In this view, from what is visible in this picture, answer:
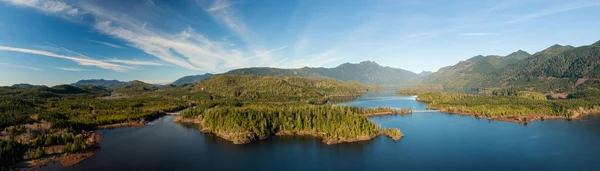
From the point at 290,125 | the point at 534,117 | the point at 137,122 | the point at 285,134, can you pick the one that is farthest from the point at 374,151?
the point at 137,122

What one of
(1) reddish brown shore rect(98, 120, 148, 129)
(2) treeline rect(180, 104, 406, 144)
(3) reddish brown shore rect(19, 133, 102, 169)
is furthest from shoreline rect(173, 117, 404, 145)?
(1) reddish brown shore rect(98, 120, 148, 129)

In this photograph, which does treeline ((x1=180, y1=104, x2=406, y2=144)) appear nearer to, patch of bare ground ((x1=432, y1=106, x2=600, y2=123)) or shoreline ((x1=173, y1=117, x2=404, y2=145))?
shoreline ((x1=173, y1=117, x2=404, y2=145))

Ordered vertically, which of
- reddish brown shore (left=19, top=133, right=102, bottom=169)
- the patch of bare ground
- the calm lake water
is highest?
the patch of bare ground

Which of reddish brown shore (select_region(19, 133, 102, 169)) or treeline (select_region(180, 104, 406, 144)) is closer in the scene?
reddish brown shore (select_region(19, 133, 102, 169))

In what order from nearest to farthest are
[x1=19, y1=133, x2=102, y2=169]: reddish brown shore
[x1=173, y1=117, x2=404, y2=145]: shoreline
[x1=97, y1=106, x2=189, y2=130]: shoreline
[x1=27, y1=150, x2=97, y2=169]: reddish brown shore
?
1. [x1=27, y1=150, x2=97, y2=169]: reddish brown shore
2. [x1=19, y1=133, x2=102, y2=169]: reddish brown shore
3. [x1=173, y1=117, x2=404, y2=145]: shoreline
4. [x1=97, y1=106, x2=189, y2=130]: shoreline

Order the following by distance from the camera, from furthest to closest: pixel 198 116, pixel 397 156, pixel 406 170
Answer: pixel 198 116
pixel 397 156
pixel 406 170

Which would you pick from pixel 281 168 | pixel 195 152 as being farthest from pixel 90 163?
pixel 281 168

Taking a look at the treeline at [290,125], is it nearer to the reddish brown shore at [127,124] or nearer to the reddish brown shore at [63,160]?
the reddish brown shore at [127,124]

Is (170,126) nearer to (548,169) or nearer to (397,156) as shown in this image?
(397,156)
